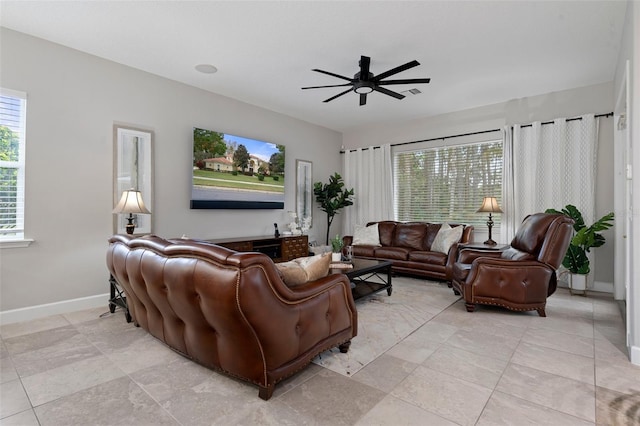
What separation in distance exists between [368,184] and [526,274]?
3864 millimetres

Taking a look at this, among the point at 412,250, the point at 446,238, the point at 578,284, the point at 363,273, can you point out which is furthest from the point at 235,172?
the point at 578,284

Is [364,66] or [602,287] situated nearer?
[364,66]

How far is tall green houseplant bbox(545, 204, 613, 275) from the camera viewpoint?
159 inches

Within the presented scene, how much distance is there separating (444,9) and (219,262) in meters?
2.89

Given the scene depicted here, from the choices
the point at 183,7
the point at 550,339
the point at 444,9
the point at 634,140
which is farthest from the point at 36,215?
the point at 634,140

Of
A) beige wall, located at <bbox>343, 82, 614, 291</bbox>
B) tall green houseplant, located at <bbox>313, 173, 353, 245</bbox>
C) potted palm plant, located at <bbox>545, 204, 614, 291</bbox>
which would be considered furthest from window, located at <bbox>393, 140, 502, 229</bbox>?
potted palm plant, located at <bbox>545, 204, 614, 291</bbox>

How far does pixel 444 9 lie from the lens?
2.84 m

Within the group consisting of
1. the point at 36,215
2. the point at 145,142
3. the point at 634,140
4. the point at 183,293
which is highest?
the point at 145,142

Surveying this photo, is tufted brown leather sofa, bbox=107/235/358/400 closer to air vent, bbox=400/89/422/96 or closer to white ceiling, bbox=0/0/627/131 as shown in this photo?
white ceiling, bbox=0/0/627/131

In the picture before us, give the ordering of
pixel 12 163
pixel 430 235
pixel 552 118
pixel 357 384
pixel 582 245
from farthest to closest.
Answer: pixel 430 235, pixel 552 118, pixel 582 245, pixel 12 163, pixel 357 384

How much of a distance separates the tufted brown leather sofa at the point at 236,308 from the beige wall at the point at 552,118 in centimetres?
423

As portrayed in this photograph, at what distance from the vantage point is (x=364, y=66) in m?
3.38

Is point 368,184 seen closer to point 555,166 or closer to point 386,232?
point 386,232

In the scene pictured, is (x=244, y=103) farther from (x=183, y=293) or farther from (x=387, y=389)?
(x=387, y=389)
